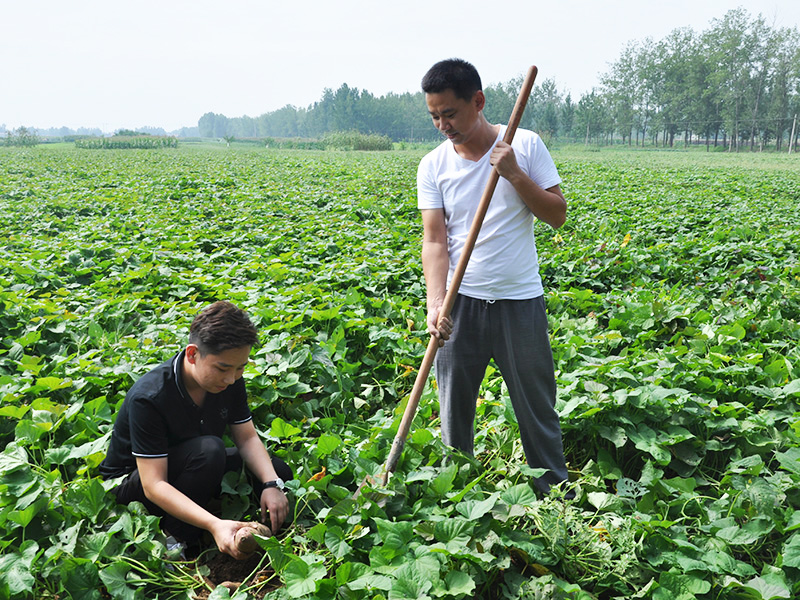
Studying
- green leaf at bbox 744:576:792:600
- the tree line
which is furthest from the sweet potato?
the tree line

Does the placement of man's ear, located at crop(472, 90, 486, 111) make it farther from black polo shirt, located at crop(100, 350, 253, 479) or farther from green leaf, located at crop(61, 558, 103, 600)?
green leaf, located at crop(61, 558, 103, 600)

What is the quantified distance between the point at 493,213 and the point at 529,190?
185 millimetres

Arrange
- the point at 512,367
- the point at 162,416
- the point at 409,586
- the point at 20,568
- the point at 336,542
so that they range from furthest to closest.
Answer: the point at 512,367
the point at 162,416
the point at 336,542
the point at 20,568
the point at 409,586

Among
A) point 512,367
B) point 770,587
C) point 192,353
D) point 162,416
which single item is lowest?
point 770,587

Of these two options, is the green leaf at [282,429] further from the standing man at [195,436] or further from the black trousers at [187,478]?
the black trousers at [187,478]

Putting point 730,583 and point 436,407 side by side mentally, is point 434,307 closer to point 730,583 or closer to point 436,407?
point 436,407

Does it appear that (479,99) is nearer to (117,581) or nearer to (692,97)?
(117,581)

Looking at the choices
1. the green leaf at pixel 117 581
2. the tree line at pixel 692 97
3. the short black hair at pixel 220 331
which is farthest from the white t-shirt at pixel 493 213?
the tree line at pixel 692 97

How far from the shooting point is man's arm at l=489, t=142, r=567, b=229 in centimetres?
197

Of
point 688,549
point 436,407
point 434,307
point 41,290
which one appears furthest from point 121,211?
point 688,549

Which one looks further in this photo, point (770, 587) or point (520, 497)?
point (520, 497)

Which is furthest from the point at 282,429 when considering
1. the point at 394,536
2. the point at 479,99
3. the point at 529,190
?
the point at 479,99

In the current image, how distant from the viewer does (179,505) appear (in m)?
2.04

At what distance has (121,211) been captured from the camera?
915cm
